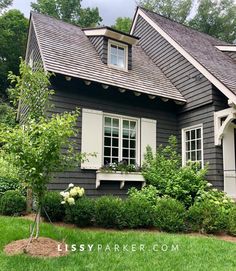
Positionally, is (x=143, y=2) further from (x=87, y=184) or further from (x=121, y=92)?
(x=87, y=184)

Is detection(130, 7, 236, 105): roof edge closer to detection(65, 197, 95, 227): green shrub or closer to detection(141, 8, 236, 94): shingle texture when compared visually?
detection(141, 8, 236, 94): shingle texture

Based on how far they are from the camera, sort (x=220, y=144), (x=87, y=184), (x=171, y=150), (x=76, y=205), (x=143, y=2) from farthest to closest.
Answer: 1. (x=143, y=2)
2. (x=171, y=150)
3. (x=220, y=144)
4. (x=87, y=184)
5. (x=76, y=205)

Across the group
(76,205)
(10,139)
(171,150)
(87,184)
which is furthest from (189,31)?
(10,139)

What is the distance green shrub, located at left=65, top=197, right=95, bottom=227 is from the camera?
6199 mm

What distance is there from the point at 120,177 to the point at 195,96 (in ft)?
11.2

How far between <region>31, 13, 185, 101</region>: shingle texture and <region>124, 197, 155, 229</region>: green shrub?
11.4 feet

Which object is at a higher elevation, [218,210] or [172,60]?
[172,60]

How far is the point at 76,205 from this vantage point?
6320mm

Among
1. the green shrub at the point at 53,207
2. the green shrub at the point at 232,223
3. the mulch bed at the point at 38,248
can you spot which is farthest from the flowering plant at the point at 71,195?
the green shrub at the point at 232,223

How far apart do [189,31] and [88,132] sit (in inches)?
304

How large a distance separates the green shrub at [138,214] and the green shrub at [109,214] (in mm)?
129

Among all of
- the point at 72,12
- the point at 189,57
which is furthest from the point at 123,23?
the point at 189,57

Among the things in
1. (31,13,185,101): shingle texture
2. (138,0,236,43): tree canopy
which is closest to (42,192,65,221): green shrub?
(31,13,185,101): shingle texture

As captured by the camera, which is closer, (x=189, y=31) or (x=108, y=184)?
(x=108, y=184)
